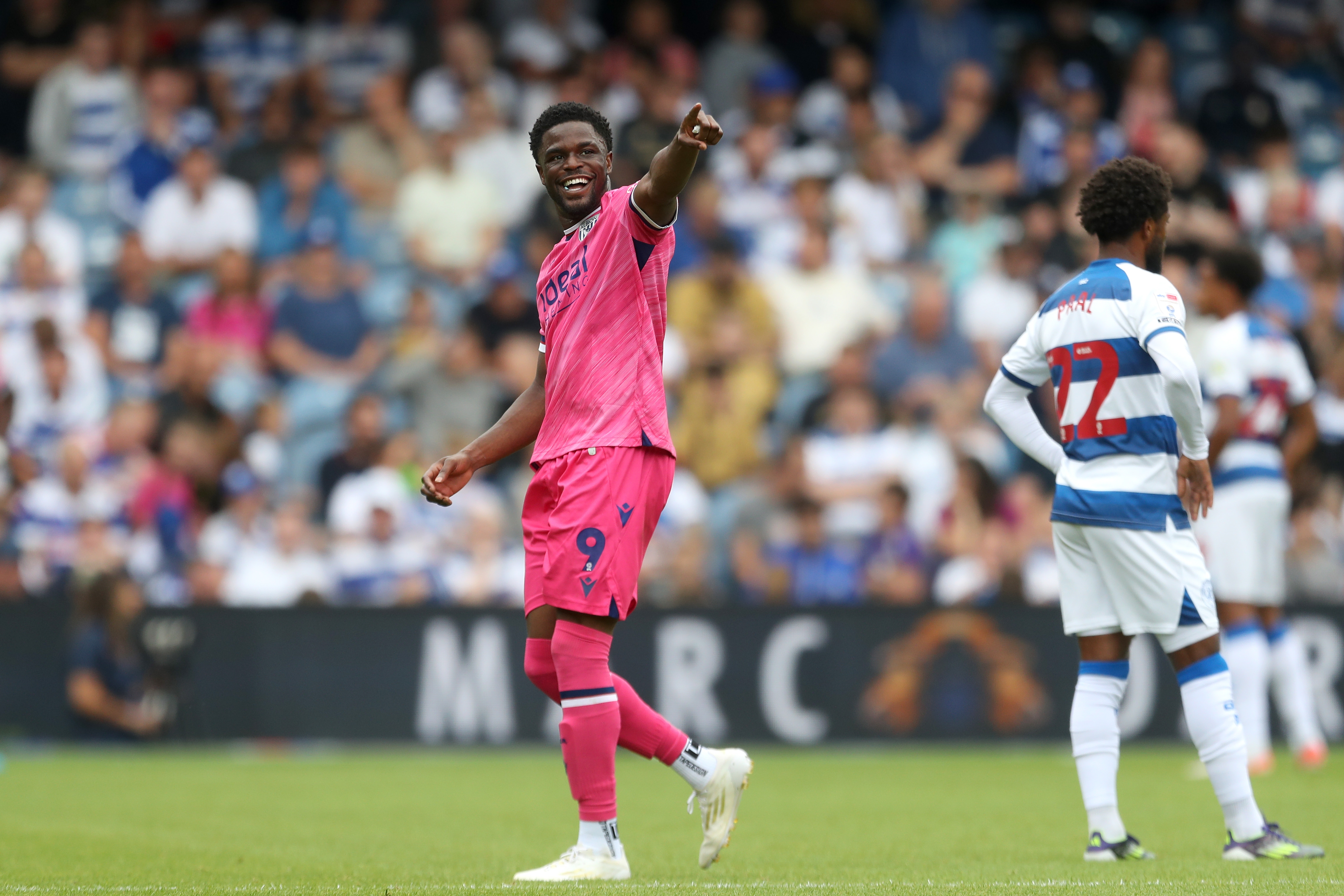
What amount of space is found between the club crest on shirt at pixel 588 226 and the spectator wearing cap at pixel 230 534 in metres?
8.08

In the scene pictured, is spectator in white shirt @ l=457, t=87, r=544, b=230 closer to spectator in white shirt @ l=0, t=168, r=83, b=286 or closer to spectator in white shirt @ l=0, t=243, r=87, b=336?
spectator in white shirt @ l=0, t=168, r=83, b=286

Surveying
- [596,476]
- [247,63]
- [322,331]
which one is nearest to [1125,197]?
[596,476]

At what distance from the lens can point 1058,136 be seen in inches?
637

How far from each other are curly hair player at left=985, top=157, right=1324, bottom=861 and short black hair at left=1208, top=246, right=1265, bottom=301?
3.17 meters

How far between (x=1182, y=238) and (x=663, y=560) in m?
5.44

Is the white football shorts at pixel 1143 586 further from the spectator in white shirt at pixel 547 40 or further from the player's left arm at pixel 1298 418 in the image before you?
the spectator in white shirt at pixel 547 40

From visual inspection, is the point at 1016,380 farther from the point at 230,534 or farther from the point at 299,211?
the point at 299,211

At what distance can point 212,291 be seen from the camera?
15.0 m

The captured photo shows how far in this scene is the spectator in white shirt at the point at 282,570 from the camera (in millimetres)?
12992

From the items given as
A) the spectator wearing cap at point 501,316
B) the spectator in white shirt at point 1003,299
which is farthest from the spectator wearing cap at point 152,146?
the spectator in white shirt at point 1003,299

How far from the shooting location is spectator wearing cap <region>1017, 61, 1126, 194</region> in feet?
52.6

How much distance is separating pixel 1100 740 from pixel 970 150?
11.2 metres

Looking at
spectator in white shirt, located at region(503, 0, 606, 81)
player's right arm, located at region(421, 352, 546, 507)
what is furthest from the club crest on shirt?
spectator in white shirt, located at region(503, 0, 606, 81)

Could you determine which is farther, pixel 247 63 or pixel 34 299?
pixel 247 63
